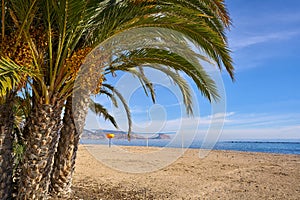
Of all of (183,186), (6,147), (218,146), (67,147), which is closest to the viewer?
(6,147)

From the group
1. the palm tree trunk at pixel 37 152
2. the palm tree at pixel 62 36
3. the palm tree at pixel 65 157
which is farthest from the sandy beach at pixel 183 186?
the palm tree at pixel 62 36

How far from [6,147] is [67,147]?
1.30m

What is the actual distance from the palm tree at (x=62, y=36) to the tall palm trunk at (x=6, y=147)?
21 centimetres

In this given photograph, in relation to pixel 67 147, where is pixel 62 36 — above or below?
above

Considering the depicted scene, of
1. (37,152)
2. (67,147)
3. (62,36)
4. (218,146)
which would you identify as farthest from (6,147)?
(218,146)

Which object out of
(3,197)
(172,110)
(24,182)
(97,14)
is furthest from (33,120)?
(172,110)

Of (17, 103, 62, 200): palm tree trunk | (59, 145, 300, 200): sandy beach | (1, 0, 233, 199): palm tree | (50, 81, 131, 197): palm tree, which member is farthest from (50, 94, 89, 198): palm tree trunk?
(17, 103, 62, 200): palm tree trunk

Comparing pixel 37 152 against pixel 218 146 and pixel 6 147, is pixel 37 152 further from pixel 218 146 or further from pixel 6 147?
pixel 218 146

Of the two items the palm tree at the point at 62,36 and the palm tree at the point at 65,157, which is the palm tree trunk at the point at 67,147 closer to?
the palm tree at the point at 65,157

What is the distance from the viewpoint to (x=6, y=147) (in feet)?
13.1

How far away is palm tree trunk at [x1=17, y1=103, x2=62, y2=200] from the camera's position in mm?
4035

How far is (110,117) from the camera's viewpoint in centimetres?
922

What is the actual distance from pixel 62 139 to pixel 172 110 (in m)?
2.43

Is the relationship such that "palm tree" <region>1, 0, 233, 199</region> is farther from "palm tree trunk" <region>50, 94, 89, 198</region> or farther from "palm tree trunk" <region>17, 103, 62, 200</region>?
"palm tree trunk" <region>50, 94, 89, 198</region>
